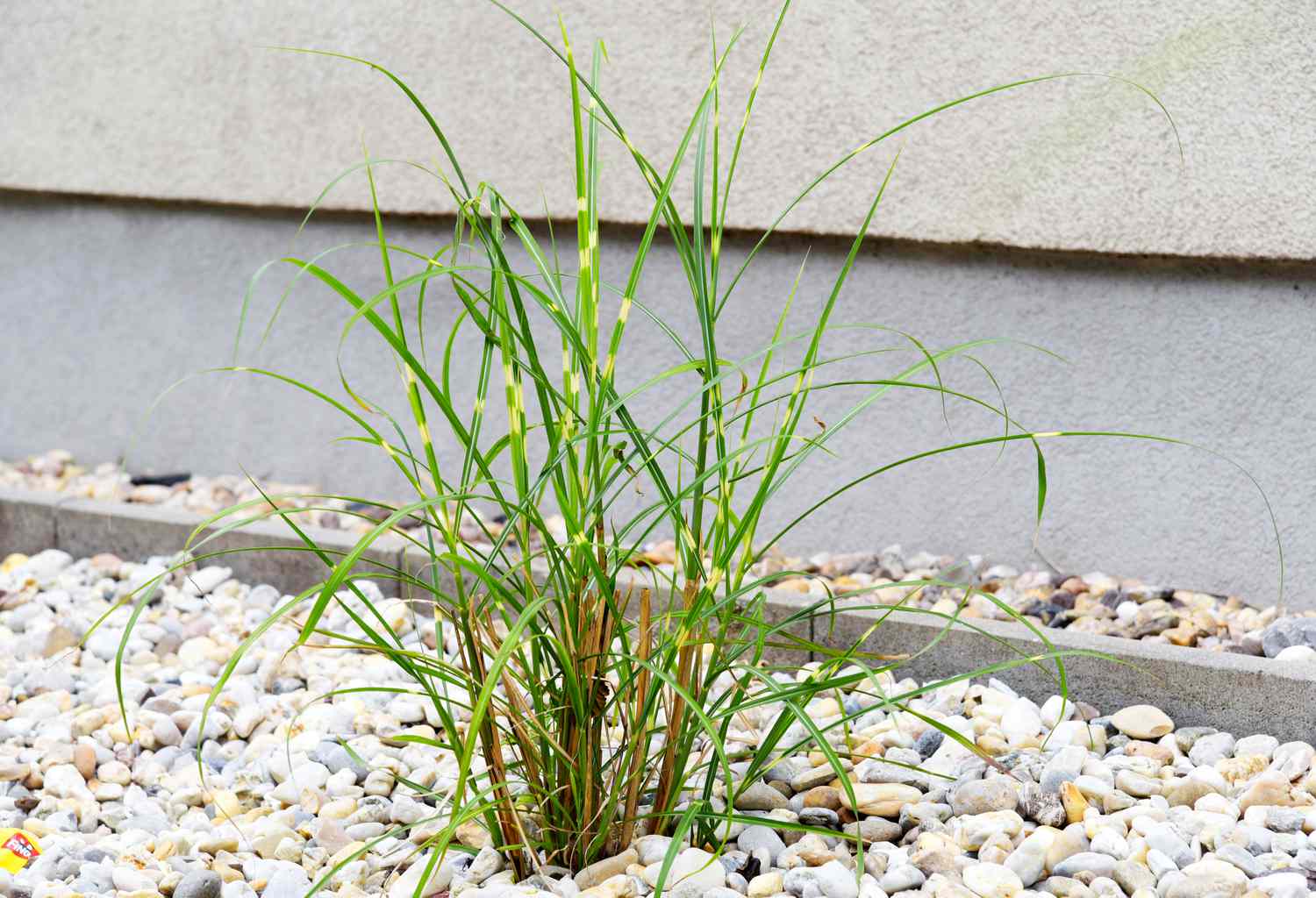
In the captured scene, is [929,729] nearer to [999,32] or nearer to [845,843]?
[845,843]

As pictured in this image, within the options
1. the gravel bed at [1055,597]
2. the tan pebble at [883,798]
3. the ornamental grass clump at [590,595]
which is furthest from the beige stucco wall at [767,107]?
the tan pebble at [883,798]

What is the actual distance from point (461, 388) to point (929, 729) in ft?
5.76

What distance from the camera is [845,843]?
1485mm

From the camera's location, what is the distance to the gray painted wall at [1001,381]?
231cm

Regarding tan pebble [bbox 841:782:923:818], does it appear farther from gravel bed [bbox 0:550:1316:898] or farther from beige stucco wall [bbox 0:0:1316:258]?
beige stucco wall [bbox 0:0:1316:258]

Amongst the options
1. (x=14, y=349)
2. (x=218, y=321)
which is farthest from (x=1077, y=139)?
(x=14, y=349)

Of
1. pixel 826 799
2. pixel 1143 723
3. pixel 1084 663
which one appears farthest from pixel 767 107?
pixel 826 799

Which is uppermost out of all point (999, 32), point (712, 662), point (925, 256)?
point (999, 32)

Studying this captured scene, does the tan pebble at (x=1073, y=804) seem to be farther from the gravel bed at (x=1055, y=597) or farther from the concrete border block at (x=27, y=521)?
the concrete border block at (x=27, y=521)

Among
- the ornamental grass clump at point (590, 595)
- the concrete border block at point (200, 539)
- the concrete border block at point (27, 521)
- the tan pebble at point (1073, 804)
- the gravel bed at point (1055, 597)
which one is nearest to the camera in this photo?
the ornamental grass clump at point (590, 595)

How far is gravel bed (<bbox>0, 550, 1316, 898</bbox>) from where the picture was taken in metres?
1.38

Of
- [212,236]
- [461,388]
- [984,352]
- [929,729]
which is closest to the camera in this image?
[929,729]

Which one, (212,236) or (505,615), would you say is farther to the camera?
(212,236)

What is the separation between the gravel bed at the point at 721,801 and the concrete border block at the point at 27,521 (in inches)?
31.6
